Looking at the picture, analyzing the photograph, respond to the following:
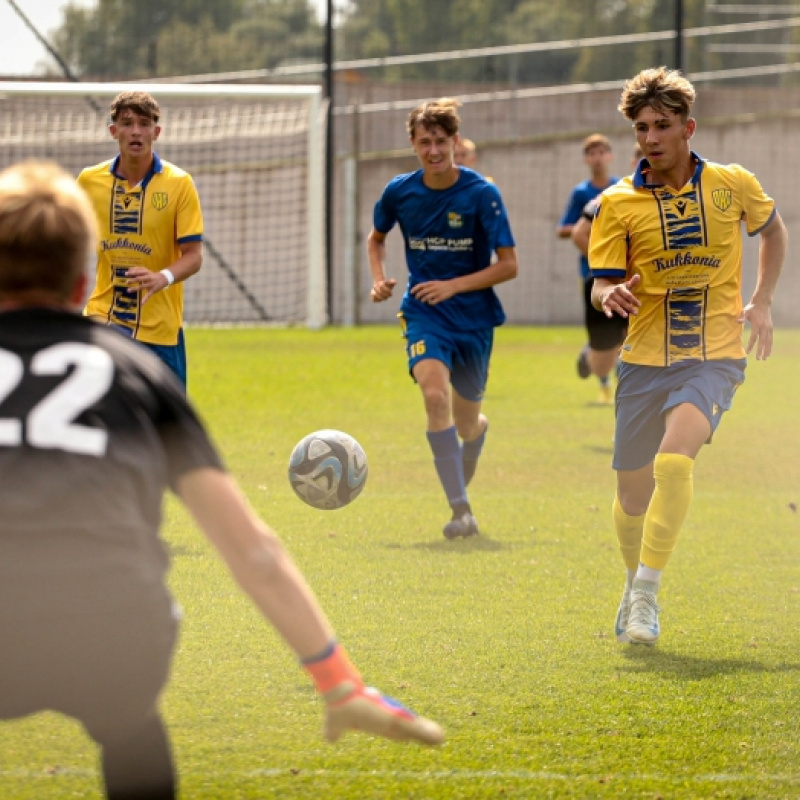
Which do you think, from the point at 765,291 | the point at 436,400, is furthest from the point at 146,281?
the point at 765,291

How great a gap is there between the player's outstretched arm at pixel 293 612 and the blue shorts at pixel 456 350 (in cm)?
542

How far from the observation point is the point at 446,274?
7965 millimetres

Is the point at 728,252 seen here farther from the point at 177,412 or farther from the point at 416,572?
the point at 177,412

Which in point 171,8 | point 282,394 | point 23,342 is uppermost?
point 171,8

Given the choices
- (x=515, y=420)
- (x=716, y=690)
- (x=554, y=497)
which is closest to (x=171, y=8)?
(x=515, y=420)

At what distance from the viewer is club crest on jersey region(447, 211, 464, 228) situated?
7.88m

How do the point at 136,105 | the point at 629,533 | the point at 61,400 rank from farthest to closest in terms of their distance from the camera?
the point at 136,105, the point at 629,533, the point at 61,400

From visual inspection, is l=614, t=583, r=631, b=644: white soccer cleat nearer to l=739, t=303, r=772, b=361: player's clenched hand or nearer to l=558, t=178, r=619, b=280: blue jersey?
l=739, t=303, r=772, b=361: player's clenched hand

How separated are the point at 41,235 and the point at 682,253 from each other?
3.56 meters

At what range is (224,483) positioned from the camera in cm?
237

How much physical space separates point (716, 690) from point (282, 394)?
9.69 meters

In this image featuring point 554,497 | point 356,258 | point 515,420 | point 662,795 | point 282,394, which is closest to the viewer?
point 662,795

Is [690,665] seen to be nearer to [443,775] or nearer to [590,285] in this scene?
[443,775]

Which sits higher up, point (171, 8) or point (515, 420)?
point (171, 8)
